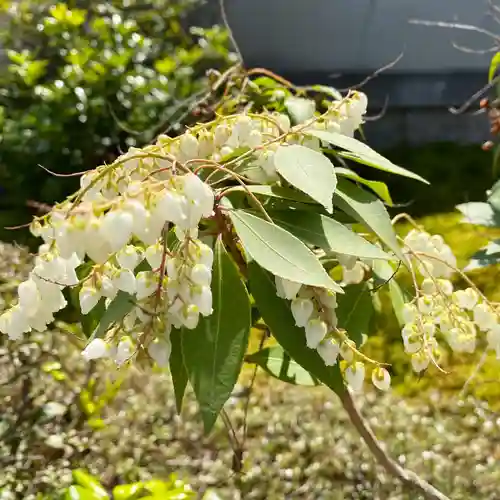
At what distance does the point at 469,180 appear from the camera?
2.83 meters

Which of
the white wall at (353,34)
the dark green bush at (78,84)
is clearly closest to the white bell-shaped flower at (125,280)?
the dark green bush at (78,84)

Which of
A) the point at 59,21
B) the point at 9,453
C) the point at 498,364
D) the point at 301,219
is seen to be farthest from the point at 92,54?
the point at 301,219

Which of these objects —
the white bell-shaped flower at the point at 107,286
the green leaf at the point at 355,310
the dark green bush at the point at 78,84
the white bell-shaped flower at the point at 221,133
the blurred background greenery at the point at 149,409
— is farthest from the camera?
the dark green bush at the point at 78,84

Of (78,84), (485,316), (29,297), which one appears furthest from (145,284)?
(78,84)

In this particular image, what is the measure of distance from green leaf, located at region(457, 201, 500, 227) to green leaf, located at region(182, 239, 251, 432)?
0.66 m

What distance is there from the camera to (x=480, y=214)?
1185mm

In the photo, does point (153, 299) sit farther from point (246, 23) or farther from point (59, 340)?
point (246, 23)

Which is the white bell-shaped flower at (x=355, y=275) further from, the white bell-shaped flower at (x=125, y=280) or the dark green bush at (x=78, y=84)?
the dark green bush at (x=78, y=84)

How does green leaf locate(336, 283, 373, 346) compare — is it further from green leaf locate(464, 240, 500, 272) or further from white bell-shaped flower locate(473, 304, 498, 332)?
green leaf locate(464, 240, 500, 272)

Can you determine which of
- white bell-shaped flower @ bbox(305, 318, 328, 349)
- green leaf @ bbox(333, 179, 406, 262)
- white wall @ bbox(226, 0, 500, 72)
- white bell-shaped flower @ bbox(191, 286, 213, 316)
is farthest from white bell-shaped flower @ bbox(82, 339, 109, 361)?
white wall @ bbox(226, 0, 500, 72)

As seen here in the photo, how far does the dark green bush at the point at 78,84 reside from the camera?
2525mm

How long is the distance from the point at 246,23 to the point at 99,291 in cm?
295

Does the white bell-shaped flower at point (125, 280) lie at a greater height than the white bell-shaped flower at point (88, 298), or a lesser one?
greater

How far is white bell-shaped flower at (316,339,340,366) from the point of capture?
65cm
